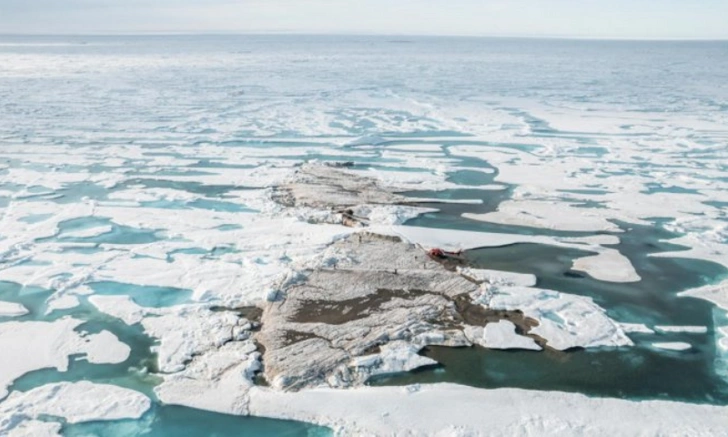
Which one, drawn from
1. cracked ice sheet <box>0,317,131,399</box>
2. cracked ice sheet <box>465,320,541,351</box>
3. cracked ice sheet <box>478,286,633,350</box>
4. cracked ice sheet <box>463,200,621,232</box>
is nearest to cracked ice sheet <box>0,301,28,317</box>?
cracked ice sheet <box>0,317,131,399</box>

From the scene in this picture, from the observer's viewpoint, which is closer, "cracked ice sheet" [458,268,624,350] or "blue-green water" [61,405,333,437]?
"blue-green water" [61,405,333,437]

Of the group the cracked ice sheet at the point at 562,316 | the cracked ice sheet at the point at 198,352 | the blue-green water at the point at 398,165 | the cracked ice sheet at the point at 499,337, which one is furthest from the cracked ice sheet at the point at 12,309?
the cracked ice sheet at the point at 562,316

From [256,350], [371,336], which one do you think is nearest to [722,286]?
[371,336]

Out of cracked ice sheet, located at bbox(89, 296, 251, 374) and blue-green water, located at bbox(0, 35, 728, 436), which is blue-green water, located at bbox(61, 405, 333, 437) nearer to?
blue-green water, located at bbox(0, 35, 728, 436)

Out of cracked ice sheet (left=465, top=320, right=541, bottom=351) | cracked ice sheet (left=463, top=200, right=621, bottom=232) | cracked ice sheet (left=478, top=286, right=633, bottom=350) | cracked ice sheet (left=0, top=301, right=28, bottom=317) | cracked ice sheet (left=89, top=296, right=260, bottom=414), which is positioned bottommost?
cracked ice sheet (left=0, top=301, right=28, bottom=317)

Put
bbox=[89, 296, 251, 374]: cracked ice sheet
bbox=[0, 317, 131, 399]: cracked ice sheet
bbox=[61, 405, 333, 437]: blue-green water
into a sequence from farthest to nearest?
bbox=[89, 296, 251, 374]: cracked ice sheet < bbox=[0, 317, 131, 399]: cracked ice sheet < bbox=[61, 405, 333, 437]: blue-green water

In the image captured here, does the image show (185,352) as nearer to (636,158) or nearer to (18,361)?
(18,361)

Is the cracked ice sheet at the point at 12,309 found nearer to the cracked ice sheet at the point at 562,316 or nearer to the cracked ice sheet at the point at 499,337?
the cracked ice sheet at the point at 499,337
